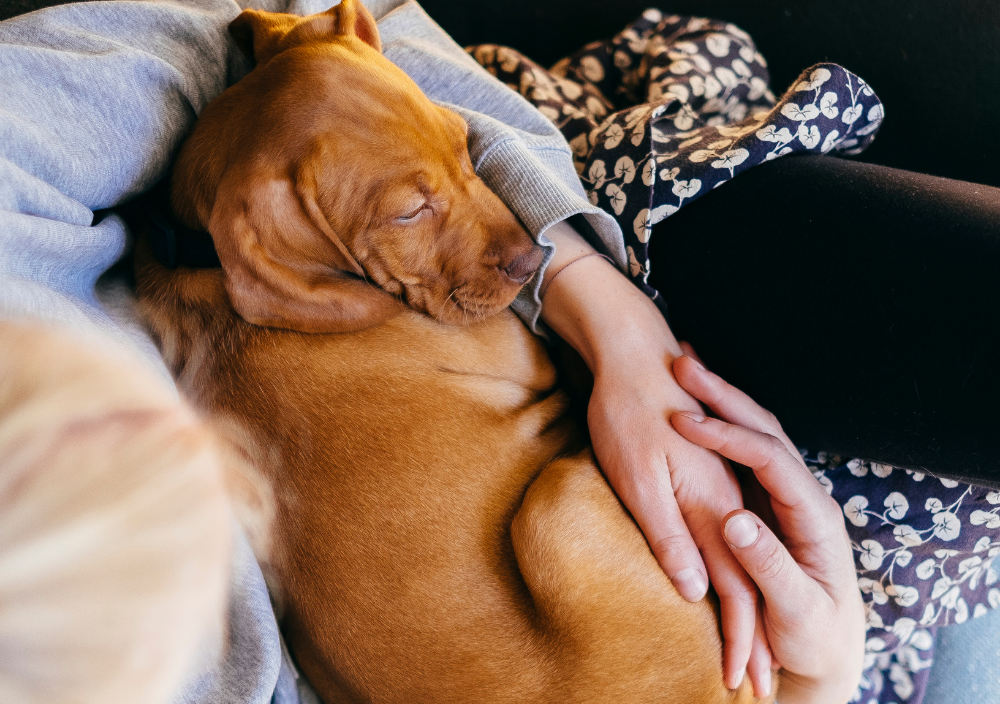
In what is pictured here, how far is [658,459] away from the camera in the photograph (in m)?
1.23

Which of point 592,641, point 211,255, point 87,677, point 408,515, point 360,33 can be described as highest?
point 360,33

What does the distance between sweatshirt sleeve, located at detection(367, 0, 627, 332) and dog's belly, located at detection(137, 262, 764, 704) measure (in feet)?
1.34

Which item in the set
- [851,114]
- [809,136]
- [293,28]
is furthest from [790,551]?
[293,28]

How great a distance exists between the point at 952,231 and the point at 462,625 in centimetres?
108

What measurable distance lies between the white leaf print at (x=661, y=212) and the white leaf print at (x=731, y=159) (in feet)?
0.38

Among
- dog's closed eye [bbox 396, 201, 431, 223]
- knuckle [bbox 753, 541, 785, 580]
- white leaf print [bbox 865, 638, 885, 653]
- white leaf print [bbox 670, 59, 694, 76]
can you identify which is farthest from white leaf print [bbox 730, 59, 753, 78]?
white leaf print [bbox 865, 638, 885, 653]

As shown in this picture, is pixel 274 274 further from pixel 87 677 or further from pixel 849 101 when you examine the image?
pixel 849 101

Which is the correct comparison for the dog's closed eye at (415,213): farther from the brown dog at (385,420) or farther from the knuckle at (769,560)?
the knuckle at (769,560)

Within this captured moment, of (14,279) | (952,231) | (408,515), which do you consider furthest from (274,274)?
(952,231)

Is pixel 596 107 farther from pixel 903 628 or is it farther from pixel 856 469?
pixel 903 628

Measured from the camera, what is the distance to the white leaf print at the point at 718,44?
1.88 metres

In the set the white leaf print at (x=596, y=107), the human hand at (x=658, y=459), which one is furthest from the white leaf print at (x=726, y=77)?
the human hand at (x=658, y=459)

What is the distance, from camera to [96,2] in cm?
130

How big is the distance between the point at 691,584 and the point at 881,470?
0.51 m
